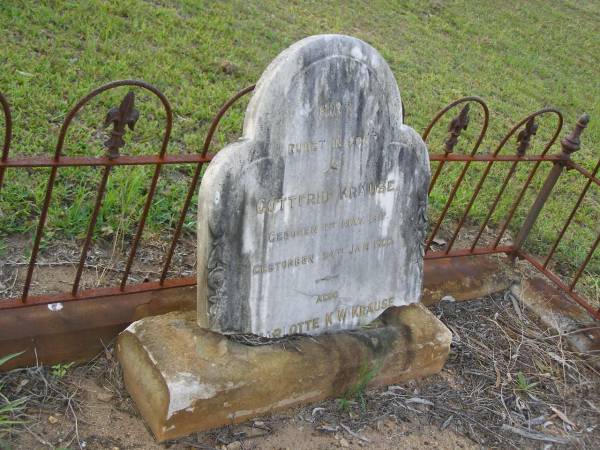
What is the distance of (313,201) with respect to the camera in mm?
2727

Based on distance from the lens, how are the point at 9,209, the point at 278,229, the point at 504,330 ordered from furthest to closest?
the point at 504,330 < the point at 9,209 < the point at 278,229

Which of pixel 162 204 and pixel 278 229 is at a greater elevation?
pixel 278 229

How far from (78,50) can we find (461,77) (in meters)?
3.92

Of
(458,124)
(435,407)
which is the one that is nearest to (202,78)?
(458,124)

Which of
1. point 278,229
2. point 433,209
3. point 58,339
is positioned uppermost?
point 278,229

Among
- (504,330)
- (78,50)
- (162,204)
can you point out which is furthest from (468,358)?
(78,50)

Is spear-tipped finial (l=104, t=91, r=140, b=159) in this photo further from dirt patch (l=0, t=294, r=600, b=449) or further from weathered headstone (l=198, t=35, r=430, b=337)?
dirt patch (l=0, t=294, r=600, b=449)

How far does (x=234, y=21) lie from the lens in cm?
626

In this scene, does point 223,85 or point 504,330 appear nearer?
point 504,330

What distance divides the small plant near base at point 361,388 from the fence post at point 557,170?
146cm

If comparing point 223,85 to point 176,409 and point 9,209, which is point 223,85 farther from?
point 176,409

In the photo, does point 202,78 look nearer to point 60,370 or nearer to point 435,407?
point 60,370

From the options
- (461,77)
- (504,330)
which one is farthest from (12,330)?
(461,77)

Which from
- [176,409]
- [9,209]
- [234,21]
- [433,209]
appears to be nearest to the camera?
[176,409]
